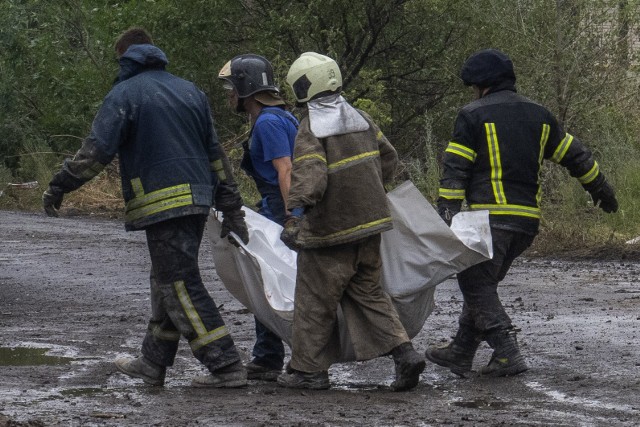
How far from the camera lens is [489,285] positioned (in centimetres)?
742

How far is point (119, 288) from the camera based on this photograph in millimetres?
12023

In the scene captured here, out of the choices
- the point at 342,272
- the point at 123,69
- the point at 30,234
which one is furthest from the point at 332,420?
the point at 30,234

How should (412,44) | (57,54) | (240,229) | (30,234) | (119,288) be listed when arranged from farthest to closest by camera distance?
(57,54) → (412,44) → (30,234) → (119,288) → (240,229)

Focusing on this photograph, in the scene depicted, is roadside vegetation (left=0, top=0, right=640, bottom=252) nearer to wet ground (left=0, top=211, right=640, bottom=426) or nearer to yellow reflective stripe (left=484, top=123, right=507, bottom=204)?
wet ground (left=0, top=211, right=640, bottom=426)

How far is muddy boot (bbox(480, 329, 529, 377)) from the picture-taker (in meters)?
7.34

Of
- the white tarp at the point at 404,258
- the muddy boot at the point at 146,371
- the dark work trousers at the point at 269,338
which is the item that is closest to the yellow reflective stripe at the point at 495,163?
the white tarp at the point at 404,258

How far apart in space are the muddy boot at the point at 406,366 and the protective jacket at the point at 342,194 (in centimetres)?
61

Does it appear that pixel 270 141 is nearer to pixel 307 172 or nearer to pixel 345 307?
pixel 307 172

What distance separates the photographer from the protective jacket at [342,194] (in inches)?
270

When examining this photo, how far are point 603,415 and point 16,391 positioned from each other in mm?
2866

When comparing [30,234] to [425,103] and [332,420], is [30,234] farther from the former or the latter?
[332,420]

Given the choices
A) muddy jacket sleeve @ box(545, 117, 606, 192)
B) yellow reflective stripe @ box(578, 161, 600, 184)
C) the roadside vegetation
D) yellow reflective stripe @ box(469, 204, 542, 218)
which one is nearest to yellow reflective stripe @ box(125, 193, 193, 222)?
yellow reflective stripe @ box(469, 204, 542, 218)

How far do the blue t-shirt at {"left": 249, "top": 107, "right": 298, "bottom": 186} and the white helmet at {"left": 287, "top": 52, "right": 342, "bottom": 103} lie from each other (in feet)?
1.05

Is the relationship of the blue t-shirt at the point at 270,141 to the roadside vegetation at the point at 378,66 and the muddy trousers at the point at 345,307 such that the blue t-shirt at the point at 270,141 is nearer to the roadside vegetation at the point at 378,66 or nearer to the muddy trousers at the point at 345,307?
the muddy trousers at the point at 345,307
